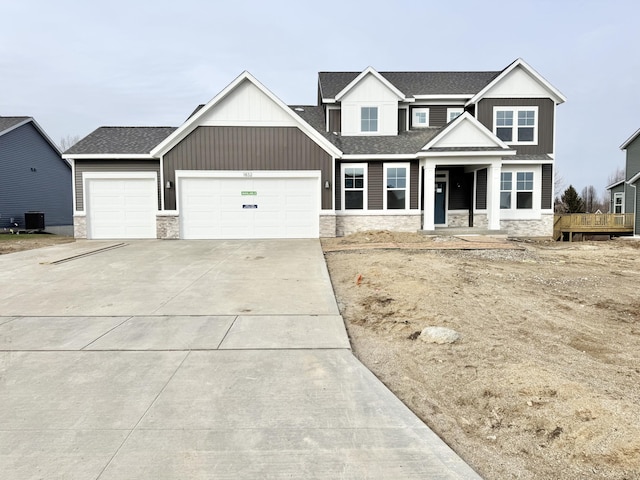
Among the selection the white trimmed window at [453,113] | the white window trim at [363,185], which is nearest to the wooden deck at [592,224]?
the white trimmed window at [453,113]

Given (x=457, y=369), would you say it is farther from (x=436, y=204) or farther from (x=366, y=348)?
(x=436, y=204)

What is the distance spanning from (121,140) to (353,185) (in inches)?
409

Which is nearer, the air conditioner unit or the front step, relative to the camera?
the front step

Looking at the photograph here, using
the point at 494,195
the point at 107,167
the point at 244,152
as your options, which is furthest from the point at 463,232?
the point at 107,167

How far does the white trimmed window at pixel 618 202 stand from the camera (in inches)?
1169

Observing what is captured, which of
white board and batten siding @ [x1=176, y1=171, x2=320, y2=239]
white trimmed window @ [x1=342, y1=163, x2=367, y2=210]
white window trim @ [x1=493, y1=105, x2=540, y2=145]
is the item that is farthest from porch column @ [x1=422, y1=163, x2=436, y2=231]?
white window trim @ [x1=493, y1=105, x2=540, y2=145]

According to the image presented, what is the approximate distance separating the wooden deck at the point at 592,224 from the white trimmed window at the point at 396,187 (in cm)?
1091

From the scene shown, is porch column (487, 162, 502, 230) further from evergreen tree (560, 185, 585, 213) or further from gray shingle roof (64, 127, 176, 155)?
evergreen tree (560, 185, 585, 213)

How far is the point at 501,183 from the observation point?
63.9ft

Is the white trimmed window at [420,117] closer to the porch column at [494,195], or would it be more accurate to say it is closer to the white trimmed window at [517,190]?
the white trimmed window at [517,190]

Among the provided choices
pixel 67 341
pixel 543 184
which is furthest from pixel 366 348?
A: pixel 543 184

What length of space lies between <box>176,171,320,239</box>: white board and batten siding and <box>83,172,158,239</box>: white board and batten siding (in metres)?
1.53

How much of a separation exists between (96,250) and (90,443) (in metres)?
12.0

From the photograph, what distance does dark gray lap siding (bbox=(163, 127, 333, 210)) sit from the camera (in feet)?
55.9
